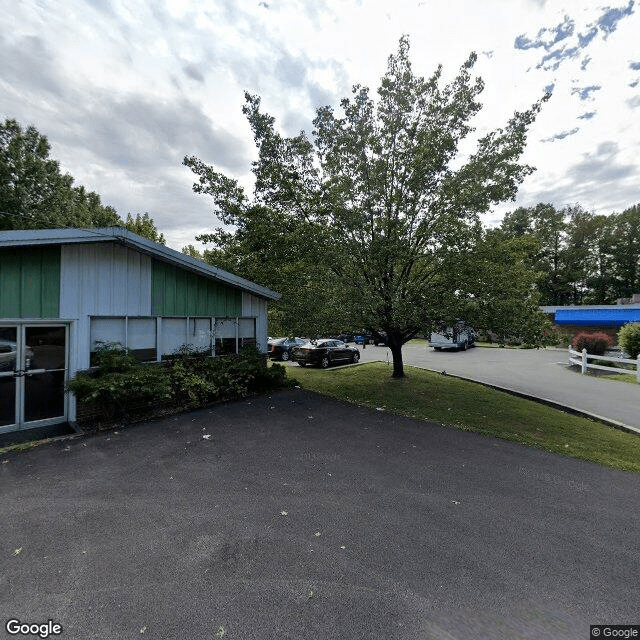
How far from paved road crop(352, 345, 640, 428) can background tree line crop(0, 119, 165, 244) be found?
23.7 m

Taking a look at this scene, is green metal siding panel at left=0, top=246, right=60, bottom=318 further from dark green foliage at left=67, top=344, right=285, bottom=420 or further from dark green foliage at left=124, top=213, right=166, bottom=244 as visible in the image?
dark green foliage at left=124, top=213, right=166, bottom=244

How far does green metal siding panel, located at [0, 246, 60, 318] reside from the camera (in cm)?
628

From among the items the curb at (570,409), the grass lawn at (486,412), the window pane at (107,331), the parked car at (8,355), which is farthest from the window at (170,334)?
the curb at (570,409)

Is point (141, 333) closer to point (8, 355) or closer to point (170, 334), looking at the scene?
point (170, 334)

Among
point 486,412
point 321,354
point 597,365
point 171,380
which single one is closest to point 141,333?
point 171,380

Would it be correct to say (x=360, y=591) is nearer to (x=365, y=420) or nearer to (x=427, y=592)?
(x=427, y=592)

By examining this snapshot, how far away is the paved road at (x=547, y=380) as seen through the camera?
33.2 ft

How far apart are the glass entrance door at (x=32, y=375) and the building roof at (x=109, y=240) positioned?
5.59 feet

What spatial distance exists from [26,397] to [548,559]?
29.0 feet

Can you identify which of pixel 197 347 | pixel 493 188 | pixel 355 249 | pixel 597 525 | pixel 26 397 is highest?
pixel 493 188

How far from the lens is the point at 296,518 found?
3908 millimetres

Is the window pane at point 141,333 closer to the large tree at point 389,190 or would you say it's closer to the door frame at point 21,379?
the door frame at point 21,379

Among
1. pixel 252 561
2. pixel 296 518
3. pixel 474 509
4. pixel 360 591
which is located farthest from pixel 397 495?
pixel 252 561

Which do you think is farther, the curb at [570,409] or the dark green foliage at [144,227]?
the dark green foliage at [144,227]
